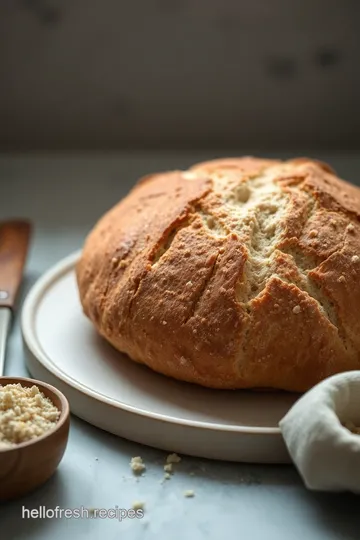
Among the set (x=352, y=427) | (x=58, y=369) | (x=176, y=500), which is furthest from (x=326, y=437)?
(x=58, y=369)

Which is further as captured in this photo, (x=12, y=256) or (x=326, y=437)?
(x=12, y=256)

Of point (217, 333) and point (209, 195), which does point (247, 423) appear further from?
point (209, 195)

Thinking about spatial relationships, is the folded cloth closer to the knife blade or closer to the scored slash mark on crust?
the scored slash mark on crust

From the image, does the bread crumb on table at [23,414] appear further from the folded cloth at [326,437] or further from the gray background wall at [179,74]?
the gray background wall at [179,74]

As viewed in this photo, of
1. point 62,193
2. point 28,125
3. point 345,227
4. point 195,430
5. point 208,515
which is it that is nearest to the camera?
point 208,515

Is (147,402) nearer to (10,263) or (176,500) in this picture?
(176,500)

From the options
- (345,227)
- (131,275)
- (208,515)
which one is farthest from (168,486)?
(345,227)
